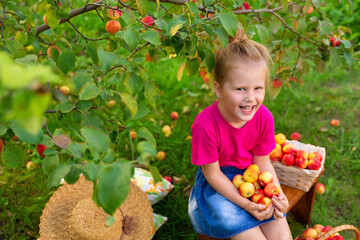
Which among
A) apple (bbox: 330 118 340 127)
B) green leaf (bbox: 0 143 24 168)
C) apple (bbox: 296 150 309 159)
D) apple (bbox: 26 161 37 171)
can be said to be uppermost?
green leaf (bbox: 0 143 24 168)

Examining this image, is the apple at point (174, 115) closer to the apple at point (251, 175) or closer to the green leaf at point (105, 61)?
the apple at point (251, 175)

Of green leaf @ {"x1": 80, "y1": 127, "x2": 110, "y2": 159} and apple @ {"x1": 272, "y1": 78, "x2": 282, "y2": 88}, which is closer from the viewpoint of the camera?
green leaf @ {"x1": 80, "y1": 127, "x2": 110, "y2": 159}

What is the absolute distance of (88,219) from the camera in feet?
5.47

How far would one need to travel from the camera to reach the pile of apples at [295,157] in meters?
1.90

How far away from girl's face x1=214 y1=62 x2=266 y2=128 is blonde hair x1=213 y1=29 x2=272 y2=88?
23 mm

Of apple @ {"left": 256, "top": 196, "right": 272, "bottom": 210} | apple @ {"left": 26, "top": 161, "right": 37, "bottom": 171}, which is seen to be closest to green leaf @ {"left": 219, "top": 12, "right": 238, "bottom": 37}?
apple @ {"left": 256, "top": 196, "right": 272, "bottom": 210}

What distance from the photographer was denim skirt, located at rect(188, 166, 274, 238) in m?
1.59

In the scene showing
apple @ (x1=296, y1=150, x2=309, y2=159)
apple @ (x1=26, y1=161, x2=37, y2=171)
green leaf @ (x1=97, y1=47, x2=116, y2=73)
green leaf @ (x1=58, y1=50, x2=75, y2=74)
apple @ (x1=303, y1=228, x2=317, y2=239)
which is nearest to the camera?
green leaf @ (x1=97, y1=47, x2=116, y2=73)

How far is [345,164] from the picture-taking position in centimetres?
266

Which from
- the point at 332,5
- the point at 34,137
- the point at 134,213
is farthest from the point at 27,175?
the point at 332,5

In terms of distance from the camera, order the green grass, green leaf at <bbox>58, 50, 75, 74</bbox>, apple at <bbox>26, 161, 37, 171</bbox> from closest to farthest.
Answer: green leaf at <bbox>58, 50, 75, 74</bbox>, the green grass, apple at <bbox>26, 161, 37, 171</bbox>

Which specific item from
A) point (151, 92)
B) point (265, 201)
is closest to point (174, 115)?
point (265, 201)

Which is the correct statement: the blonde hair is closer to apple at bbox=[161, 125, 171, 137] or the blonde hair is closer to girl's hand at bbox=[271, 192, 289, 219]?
girl's hand at bbox=[271, 192, 289, 219]

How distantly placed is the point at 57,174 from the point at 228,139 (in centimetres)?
105
